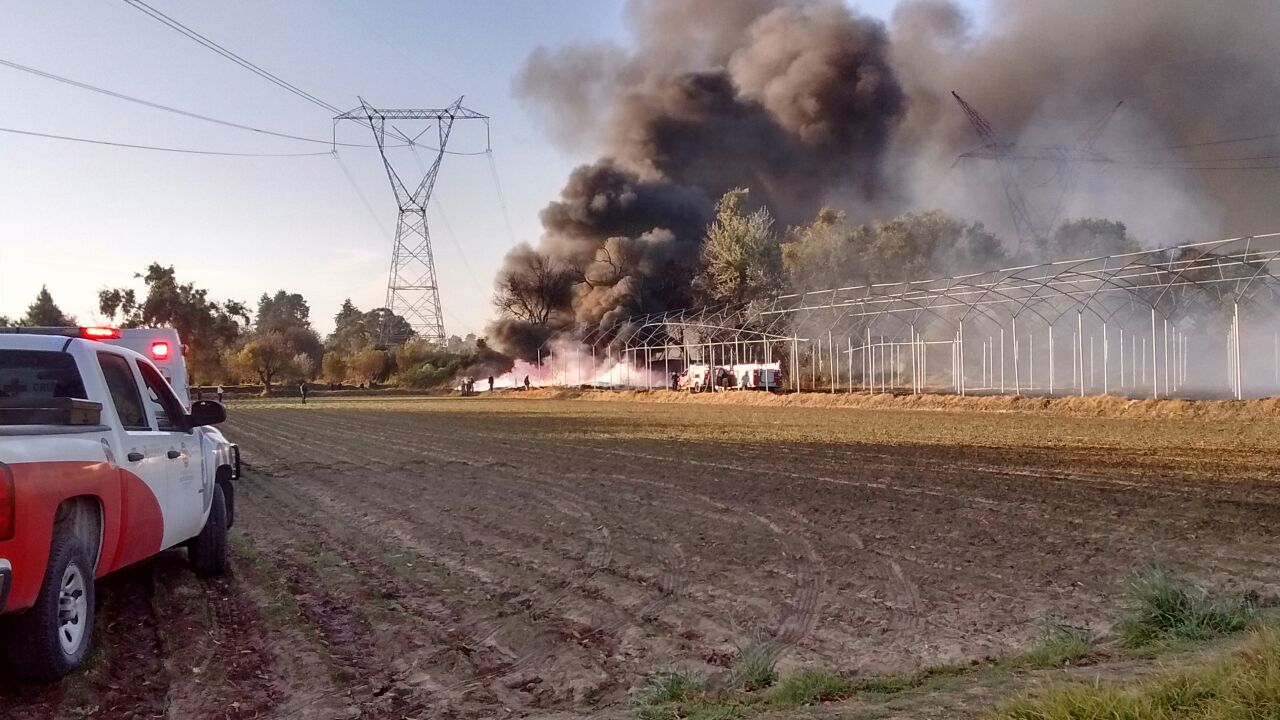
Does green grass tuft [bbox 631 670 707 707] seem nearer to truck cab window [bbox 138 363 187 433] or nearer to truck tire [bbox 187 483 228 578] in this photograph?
truck tire [bbox 187 483 228 578]

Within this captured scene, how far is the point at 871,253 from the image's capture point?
65.2 metres

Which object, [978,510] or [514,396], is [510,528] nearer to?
[978,510]

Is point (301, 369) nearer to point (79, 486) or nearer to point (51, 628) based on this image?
point (79, 486)

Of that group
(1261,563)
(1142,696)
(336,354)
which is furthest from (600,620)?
(336,354)

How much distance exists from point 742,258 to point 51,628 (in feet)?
224

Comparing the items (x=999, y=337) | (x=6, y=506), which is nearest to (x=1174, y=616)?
(x=6, y=506)

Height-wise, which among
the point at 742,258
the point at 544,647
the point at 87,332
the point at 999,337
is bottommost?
the point at 544,647

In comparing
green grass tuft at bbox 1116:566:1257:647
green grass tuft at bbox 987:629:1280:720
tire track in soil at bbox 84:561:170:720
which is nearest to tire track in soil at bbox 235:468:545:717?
tire track in soil at bbox 84:561:170:720

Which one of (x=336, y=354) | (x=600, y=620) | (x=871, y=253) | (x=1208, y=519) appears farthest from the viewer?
(x=336, y=354)

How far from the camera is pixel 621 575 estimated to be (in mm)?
8344

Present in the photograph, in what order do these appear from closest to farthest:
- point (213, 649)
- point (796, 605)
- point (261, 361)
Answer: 1. point (213, 649)
2. point (796, 605)
3. point (261, 361)

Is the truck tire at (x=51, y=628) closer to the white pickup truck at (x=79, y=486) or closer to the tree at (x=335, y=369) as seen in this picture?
the white pickup truck at (x=79, y=486)

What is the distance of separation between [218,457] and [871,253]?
196 feet

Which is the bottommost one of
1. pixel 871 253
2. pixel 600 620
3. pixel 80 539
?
pixel 600 620
